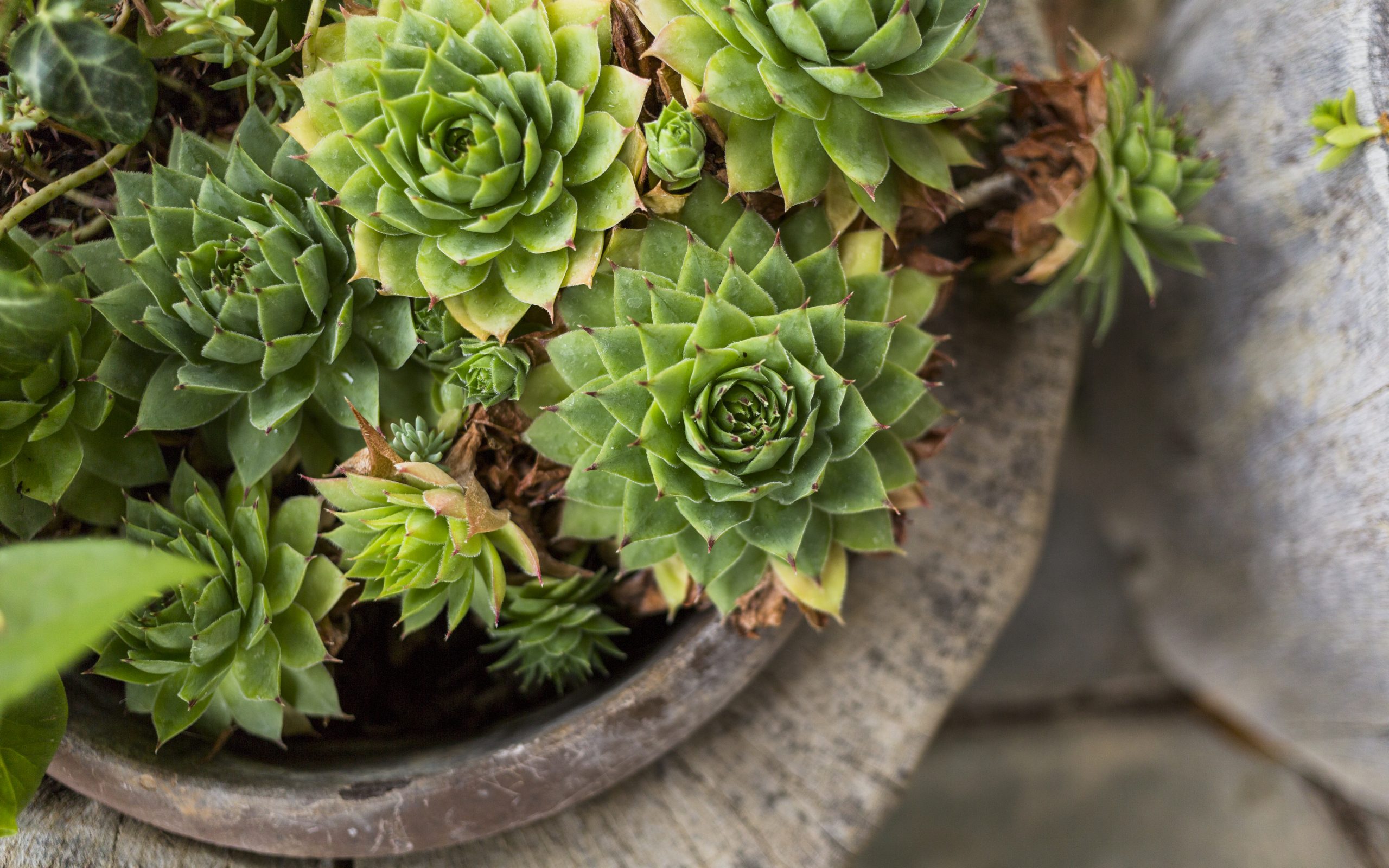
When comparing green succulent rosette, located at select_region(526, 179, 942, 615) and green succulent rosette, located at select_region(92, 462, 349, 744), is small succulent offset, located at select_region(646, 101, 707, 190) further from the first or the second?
green succulent rosette, located at select_region(92, 462, 349, 744)

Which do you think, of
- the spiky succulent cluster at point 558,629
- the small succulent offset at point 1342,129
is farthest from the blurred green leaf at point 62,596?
the small succulent offset at point 1342,129

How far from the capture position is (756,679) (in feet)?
4.00

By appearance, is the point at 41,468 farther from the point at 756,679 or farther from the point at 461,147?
the point at 756,679

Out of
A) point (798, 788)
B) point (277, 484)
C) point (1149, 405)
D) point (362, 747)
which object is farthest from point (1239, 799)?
point (277, 484)

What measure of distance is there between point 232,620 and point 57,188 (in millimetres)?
467

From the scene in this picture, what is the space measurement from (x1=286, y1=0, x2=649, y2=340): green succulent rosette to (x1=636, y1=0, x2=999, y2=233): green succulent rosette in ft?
0.24

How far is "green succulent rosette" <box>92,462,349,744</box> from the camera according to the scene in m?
0.88

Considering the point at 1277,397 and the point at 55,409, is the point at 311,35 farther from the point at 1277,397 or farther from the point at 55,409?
the point at 1277,397

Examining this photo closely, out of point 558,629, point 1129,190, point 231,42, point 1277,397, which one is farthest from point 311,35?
point 1277,397

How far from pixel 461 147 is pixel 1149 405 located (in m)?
1.31

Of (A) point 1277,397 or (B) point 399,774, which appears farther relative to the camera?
(A) point 1277,397

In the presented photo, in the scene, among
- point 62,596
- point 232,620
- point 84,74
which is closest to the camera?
point 62,596

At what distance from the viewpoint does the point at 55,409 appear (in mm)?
858

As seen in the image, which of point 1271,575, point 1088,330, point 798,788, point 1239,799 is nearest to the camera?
point 798,788
